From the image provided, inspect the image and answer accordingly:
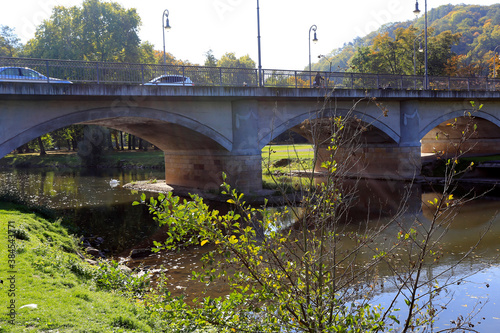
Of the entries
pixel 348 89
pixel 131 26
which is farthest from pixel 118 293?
pixel 131 26

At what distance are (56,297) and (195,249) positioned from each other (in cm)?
641

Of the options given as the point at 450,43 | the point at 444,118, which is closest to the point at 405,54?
the point at 450,43

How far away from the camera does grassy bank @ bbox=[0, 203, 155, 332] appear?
192 inches

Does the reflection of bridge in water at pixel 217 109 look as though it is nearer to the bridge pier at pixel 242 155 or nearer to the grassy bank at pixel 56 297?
the bridge pier at pixel 242 155

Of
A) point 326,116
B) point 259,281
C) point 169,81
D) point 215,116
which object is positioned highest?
point 169,81

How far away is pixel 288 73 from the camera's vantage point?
68.6 feet

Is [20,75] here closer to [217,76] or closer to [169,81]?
[169,81]

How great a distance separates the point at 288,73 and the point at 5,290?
1721 centimetres

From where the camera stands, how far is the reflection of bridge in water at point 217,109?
1573 cm

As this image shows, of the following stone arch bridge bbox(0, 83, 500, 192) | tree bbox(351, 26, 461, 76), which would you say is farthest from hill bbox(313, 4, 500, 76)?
stone arch bridge bbox(0, 83, 500, 192)

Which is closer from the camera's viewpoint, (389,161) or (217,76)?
(217,76)

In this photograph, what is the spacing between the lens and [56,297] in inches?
226

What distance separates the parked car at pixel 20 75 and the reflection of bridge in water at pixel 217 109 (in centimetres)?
27

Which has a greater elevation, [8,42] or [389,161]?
[8,42]
